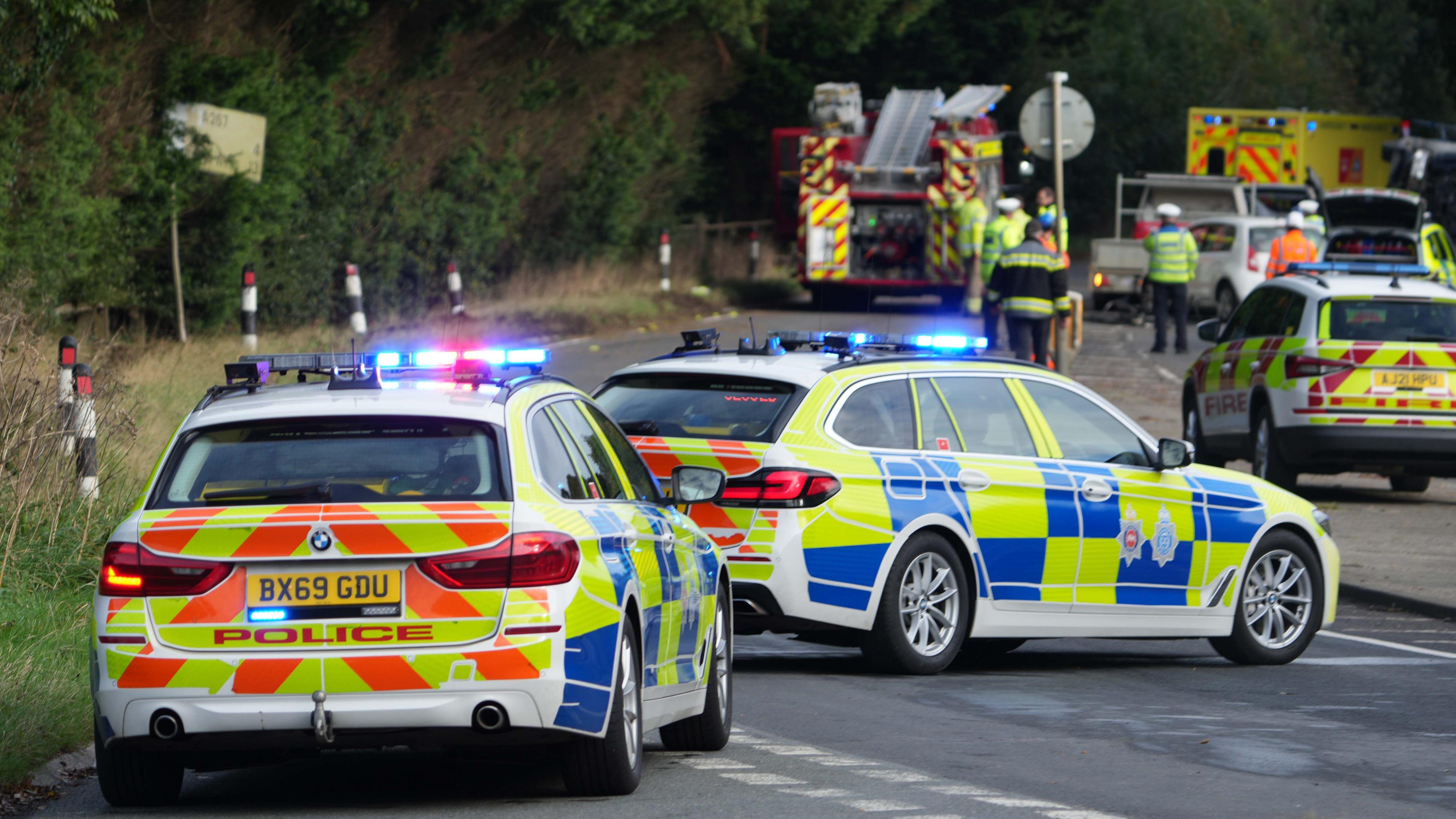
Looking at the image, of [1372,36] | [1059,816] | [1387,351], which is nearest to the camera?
[1059,816]

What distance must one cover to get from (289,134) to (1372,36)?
58.2 metres

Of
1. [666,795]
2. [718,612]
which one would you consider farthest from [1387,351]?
[666,795]

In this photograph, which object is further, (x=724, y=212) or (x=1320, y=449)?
(x=724, y=212)

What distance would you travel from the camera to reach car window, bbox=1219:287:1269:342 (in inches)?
668

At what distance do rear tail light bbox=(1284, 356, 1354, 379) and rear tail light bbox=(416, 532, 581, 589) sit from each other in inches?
429

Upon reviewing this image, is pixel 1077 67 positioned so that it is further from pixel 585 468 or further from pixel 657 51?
pixel 585 468

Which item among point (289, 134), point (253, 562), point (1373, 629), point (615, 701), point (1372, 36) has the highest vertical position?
point (1372, 36)

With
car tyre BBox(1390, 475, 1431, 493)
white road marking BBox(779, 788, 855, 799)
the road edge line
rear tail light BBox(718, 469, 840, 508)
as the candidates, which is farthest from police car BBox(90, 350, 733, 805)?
car tyre BBox(1390, 475, 1431, 493)

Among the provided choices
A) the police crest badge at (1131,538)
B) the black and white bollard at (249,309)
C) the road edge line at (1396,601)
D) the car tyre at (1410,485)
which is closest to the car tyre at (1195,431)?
the car tyre at (1410,485)

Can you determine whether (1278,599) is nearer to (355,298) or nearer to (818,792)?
(818,792)

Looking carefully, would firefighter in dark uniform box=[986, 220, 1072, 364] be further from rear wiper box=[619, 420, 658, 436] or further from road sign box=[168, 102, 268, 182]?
rear wiper box=[619, 420, 658, 436]

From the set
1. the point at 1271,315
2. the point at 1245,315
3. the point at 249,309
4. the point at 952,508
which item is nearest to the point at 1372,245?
the point at 1245,315

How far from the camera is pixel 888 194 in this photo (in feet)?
101

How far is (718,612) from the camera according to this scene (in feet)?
24.8
